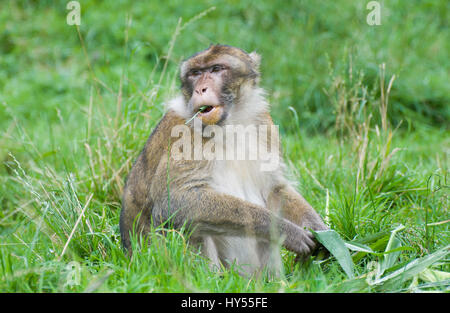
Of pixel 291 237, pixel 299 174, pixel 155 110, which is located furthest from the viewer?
pixel 155 110

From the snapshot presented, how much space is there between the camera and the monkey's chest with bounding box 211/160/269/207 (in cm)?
368

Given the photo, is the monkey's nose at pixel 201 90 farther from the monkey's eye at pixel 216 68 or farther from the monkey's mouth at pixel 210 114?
the monkey's eye at pixel 216 68

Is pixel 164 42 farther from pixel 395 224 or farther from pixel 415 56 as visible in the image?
pixel 395 224

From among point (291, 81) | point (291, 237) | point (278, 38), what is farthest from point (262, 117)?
point (278, 38)

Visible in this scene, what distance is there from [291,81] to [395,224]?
3.68 m

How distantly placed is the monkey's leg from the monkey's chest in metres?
0.15

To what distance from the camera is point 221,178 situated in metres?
3.69

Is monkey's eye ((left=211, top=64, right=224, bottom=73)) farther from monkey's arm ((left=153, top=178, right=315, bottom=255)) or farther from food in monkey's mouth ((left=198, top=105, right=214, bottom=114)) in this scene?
monkey's arm ((left=153, top=178, right=315, bottom=255))

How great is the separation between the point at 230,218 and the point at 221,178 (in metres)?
0.34

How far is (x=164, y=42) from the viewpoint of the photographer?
8.21 metres

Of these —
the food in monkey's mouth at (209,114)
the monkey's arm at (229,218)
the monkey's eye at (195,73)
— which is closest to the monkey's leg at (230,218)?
the monkey's arm at (229,218)

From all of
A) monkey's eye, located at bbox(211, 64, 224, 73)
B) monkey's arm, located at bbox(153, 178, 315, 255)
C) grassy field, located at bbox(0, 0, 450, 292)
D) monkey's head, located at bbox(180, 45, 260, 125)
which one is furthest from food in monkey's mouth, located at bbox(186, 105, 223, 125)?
grassy field, located at bbox(0, 0, 450, 292)

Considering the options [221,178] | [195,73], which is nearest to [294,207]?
[221,178]

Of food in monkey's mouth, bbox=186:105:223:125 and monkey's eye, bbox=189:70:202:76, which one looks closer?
food in monkey's mouth, bbox=186:105:223:125
